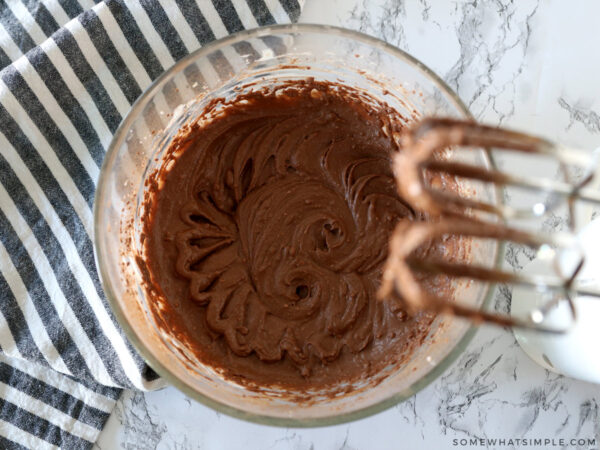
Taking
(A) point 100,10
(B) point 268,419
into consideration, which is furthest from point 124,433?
(A) point 100,10

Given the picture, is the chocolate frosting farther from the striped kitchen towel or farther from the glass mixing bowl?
the striped kitchen towel

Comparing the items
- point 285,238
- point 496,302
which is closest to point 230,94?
point 285,238

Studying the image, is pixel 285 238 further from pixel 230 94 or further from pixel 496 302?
pixel 496 302

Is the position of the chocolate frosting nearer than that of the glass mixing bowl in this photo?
No

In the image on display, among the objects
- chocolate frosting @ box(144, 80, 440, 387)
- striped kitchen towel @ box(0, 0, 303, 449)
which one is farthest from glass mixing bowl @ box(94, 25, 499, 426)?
striped kitchen towel @ box(0, 0, 303, 449)

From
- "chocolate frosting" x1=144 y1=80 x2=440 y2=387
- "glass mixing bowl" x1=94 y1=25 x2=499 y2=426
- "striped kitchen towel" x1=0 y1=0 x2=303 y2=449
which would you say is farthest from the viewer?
"striped kitchen towel" x1=0 y1=0 x2=303 y2=449

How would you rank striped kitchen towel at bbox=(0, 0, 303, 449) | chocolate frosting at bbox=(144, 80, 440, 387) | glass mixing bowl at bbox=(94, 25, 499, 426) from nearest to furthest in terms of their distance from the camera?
glass mixing bowl at bbox=(94, 25, 499, 426) → chocolate frosting at bbox=(144, 80, 440, 387) → striped kitchen towel at bbox=(0, 0, 303, 449)

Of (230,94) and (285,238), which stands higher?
(230,94)
